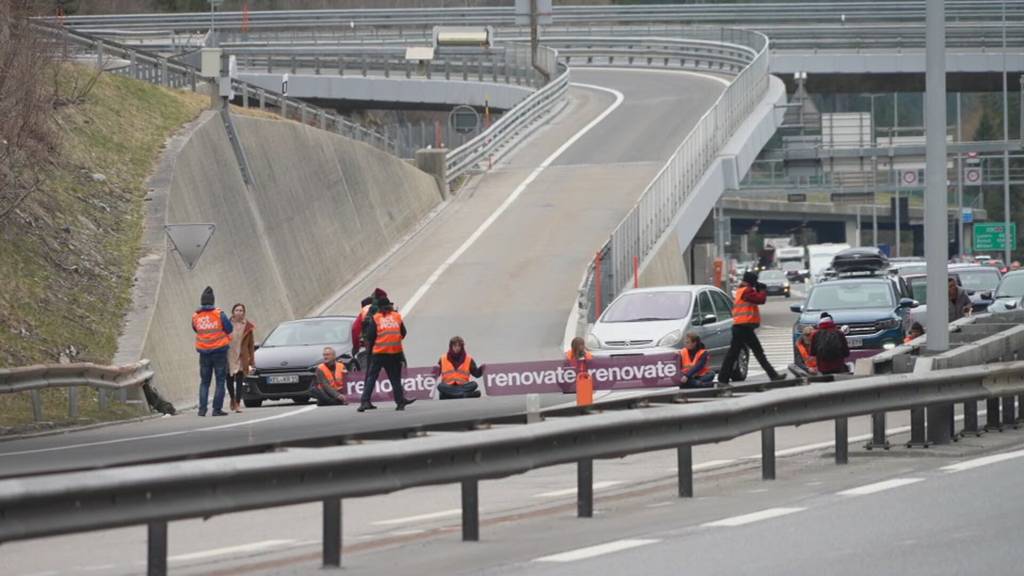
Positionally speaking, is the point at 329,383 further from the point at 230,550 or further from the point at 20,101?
the point at 230,550

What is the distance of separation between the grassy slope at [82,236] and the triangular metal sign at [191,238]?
1726 mm

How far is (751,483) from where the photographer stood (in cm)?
1448

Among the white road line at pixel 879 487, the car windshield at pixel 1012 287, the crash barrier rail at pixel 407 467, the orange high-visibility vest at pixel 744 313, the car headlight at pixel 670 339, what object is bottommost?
the white road line at pixel 879 487

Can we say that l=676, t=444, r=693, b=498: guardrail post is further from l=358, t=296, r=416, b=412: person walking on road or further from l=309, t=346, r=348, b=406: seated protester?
l=309, t=346, r=348, b=406: seated protester

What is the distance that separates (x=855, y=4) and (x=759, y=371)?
7164 cm

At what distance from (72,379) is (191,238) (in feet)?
15.3

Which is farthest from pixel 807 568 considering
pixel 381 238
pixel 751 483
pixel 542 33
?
pixel 542 33

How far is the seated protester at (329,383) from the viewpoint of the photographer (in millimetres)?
26891

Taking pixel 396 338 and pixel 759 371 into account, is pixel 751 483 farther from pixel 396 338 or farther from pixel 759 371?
pixel 759 371

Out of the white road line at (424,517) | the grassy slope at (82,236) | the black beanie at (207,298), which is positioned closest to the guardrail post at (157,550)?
the white road line at (424,517)

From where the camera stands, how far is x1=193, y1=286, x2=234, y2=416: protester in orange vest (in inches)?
992

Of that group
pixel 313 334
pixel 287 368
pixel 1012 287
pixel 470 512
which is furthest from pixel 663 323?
pixel 470 512

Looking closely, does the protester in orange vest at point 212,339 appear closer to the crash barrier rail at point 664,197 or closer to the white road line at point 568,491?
the white road line at point 568,491

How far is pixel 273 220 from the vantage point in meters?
39.2
